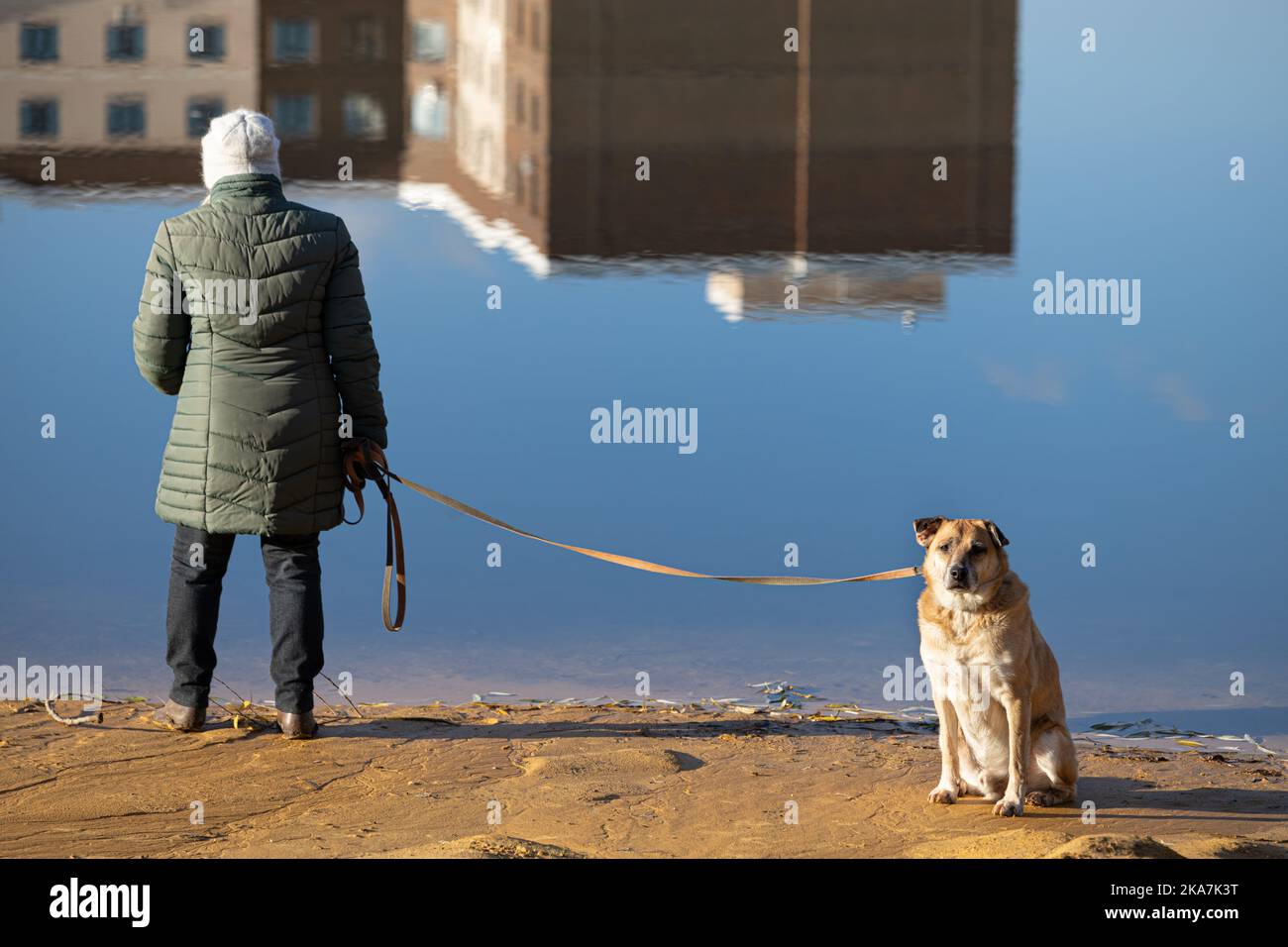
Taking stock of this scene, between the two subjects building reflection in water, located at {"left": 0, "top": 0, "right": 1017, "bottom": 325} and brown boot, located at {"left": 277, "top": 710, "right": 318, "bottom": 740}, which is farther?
building reflection in water, located at {"left": 0, "top": 0, "right": 1017, "bottom": 325}

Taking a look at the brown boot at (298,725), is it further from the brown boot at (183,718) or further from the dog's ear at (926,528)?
the dog's ear at (926,528)

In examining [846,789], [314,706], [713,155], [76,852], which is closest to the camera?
[76,852]

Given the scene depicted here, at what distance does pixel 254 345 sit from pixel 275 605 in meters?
1.11

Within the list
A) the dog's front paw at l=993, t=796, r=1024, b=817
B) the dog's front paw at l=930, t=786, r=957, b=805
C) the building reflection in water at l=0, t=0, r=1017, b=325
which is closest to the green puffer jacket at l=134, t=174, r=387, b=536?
the dog's front paw at l=930, t=786, r=957, b=805

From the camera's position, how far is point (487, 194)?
2689 centimetres

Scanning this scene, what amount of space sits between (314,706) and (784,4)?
24627 mm

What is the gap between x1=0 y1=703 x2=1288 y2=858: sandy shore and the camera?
5910 mm

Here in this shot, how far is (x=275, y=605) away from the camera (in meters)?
7.20

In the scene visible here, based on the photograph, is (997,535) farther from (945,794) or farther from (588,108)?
(588,108)

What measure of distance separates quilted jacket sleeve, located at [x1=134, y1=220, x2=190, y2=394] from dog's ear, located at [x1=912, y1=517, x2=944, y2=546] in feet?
10.2

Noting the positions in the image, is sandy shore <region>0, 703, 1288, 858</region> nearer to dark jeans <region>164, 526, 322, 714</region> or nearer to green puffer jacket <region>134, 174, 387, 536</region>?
dark jeans <region>164, 526, 322, 714</region>

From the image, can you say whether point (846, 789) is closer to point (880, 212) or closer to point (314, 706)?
point (314, 706)

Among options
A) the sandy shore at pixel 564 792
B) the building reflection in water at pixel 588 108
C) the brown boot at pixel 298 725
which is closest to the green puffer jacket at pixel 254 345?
the brown boot at pixel 298 725

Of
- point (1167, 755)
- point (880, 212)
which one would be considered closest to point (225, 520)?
point (1167, 755)
